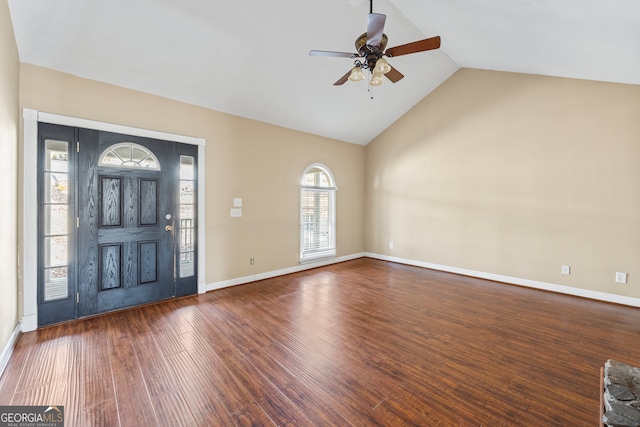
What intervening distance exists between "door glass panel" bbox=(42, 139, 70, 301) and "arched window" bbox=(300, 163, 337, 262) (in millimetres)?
3406

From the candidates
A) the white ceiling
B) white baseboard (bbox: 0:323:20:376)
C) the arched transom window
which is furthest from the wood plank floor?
the white ceiling

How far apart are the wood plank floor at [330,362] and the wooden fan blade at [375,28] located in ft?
9.09

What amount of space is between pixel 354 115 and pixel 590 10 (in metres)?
3.39

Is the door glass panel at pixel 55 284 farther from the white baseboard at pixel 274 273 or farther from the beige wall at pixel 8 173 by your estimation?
the white baseboard at pixel 274 273

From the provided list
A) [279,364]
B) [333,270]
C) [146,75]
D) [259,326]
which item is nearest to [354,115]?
[333,270]

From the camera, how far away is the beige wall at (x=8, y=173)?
6.79 ft

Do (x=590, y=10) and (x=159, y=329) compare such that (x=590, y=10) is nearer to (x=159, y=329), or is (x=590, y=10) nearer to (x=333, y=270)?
(x=333, y=270)

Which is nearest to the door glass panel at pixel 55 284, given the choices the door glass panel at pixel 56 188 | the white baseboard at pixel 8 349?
the white baseboard at pixel 8 349

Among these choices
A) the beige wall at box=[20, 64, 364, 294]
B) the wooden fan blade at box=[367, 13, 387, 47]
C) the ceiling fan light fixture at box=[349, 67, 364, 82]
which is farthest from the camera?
the beige wall at box=[20, 64, 364, 294]

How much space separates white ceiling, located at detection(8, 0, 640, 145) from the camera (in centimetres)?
246

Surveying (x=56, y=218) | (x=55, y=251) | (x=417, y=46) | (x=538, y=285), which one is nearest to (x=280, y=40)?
(x=417, y=46)

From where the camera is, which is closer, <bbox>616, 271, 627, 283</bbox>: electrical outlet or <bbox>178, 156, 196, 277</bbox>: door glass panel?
<bbox>616, 271, 627, 283</bbox>: electrical outlet

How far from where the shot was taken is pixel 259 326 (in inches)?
114

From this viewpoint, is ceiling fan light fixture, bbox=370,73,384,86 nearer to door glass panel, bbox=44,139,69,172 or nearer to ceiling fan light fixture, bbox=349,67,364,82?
ceiling fan light fixture, bbox=349,67,364,82
